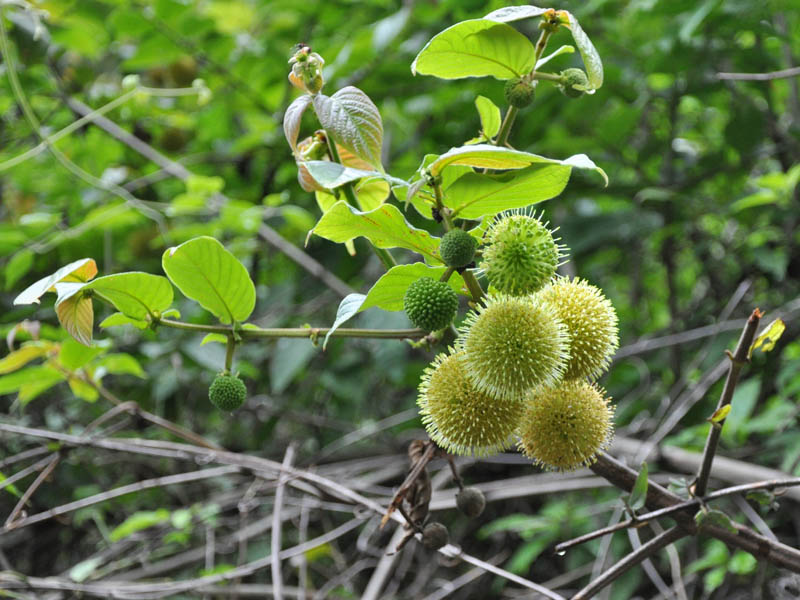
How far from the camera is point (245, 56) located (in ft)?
8.30

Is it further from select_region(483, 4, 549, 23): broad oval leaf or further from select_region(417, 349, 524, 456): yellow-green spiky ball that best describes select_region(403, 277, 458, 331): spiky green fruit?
select_region(483, 4, 549, 23): broad oval leaf

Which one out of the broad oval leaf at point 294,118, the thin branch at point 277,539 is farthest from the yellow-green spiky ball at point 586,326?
the thin branch at point 277,539

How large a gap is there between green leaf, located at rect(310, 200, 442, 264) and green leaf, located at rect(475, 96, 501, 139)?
175 millimetres

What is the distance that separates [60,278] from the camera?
80 cm

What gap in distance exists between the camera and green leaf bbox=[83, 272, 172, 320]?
0.83 meters

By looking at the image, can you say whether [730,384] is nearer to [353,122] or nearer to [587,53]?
[587,53]

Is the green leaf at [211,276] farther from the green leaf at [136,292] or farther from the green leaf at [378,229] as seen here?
the green leaf at [378,229]

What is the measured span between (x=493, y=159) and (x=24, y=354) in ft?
3.63

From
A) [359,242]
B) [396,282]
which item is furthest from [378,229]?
[359,242]

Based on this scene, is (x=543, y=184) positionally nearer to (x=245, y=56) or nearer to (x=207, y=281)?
(x=207, y=281)

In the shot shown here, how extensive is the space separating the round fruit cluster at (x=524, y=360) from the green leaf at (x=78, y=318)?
0.41 metres

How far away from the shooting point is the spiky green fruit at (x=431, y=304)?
725 millimetres

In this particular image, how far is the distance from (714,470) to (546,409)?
100 cm

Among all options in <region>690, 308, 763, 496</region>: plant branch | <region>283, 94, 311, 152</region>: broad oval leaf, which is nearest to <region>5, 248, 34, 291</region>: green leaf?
<region>283, 94, 311, 152</region>: broad oval leaf
